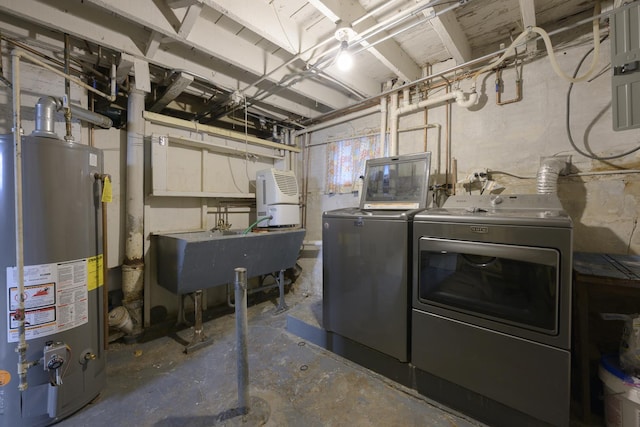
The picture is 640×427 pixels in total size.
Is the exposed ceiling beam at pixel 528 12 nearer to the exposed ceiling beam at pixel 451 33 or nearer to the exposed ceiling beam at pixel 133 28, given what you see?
the exposed ceiling beam at pixel 451 33

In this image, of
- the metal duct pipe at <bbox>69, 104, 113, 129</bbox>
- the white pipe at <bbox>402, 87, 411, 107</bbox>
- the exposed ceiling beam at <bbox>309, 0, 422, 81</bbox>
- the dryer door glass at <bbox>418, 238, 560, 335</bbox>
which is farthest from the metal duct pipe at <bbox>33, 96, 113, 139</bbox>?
the white pipe at <bbox>402, 87, 411, 107</bbox>

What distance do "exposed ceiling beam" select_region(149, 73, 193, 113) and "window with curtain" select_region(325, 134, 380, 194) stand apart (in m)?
1.73

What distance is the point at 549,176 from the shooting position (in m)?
1.70

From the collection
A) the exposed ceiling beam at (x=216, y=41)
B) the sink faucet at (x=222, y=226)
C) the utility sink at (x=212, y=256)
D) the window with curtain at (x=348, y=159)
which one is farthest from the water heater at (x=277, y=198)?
the exposed ceiling beam at (x=216, y=41)

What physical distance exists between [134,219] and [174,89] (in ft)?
4.18

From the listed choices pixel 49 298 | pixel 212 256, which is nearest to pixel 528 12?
pixel 212 256

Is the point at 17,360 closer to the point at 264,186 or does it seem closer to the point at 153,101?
the point at 264,186

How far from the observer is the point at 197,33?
6.11 feet

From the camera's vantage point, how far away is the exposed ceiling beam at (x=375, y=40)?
1.55 metres

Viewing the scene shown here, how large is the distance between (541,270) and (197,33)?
2.66 meters

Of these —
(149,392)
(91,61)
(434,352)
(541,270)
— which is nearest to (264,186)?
(91,61)

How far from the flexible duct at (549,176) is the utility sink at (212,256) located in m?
2.23

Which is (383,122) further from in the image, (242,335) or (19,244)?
(19,244)

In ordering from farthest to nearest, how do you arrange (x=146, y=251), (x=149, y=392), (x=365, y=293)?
(x=146, y=251) → (x=365, y=293) → (x=149, y=392)
